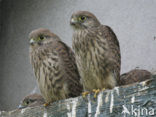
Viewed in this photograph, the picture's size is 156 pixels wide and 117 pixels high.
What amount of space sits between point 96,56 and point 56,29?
2.22 m

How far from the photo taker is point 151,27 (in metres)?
4.59

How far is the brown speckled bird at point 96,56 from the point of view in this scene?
11.5 feet

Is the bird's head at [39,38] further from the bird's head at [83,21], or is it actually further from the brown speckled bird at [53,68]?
the bird's head at [83,21]

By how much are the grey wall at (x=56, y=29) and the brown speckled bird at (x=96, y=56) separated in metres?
1.05

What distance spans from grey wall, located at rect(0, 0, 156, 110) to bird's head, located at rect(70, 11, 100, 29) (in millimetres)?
1109

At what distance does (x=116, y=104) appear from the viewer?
2605 mm

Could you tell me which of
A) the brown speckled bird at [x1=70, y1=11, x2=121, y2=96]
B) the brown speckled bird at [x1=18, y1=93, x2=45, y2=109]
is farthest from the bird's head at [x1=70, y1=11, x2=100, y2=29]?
the brown speckled bird at [x1=18, y1=93, x2=45, y2=109]

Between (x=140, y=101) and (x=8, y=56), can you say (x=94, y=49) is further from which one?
(x=8, y=56)

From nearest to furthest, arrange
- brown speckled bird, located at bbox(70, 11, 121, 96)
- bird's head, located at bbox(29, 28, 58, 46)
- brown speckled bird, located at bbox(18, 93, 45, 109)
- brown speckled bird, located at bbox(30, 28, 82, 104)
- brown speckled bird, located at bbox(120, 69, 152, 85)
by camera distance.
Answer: brown speckled bird, located at bbox(70, 11, 121, 96), brown speckled bird, located at bbox(30, 28, 82, 104), bird's head, located at bbox(29, 28, 58, 46), brown speckled bird, located at bbox(120, 69, 152, 85), brown speckled bird, located at bbox(18, 93, 45, 109)

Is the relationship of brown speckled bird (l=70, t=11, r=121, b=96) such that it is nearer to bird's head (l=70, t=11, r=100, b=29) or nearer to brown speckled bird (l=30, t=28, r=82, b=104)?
bird's head (l=70, t=11, r=100, b=29)

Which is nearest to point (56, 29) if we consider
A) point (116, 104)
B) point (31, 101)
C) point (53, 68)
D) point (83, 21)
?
point (31, 101)

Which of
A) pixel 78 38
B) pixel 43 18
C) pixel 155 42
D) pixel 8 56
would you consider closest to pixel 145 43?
pixel 155 42

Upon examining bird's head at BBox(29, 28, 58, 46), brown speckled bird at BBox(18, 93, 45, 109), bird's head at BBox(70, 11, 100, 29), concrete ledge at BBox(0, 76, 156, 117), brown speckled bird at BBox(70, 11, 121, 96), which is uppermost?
bird's head at BBox(70, 11, 100, 29)

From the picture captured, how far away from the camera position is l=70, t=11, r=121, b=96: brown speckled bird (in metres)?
3.52
